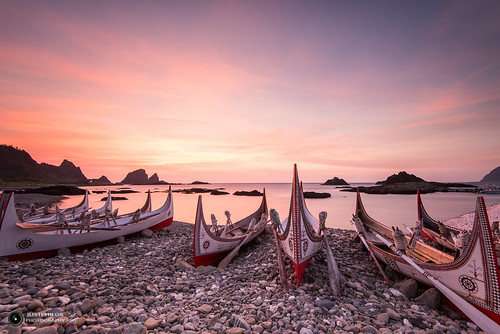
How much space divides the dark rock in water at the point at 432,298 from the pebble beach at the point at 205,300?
0.03m

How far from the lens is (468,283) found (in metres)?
5.95

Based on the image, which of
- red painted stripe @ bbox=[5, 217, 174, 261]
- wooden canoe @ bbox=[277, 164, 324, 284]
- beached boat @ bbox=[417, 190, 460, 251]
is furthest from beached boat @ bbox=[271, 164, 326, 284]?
red painted stripe @ bbox=[5, 217, 174, 261]

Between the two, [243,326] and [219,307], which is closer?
[243,326]

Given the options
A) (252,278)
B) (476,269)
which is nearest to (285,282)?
(252,278)

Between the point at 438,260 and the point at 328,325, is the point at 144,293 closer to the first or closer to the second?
the point at 328,325

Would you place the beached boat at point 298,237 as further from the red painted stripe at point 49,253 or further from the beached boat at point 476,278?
the red painted stripe at point 49,253

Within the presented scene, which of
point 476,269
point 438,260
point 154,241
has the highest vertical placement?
point 476,269

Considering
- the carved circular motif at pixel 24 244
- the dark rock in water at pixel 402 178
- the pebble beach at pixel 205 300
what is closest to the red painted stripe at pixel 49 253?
the carved circular motif at pixel 24 244

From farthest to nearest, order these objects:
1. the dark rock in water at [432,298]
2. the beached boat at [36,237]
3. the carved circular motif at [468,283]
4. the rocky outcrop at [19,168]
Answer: the rocky outcrop at [19,168]
the beached boat at [36,237]
the dark rock in water at [432,298]
the carved circular motif at [468,283]

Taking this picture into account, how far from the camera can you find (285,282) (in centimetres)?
773

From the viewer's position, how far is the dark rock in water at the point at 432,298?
21.7 ft

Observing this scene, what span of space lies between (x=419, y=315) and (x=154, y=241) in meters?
14.0

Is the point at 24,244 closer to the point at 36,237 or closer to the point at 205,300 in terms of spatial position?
the point at 36,237

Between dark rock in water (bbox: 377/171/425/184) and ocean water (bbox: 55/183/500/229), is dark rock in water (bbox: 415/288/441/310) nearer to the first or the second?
ocean water (bbox: 55/183/500/229)
